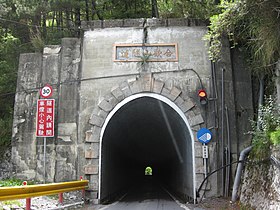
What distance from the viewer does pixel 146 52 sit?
9.51 m

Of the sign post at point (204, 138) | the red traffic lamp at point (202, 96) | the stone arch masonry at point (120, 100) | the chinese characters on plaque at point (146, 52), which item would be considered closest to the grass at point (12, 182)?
the stone arch masonry at point (120, 100)

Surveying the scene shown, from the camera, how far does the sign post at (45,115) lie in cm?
891

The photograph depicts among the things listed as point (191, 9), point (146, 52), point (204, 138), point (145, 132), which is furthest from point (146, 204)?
point (191, 9)

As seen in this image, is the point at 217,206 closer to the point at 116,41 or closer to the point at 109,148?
the point at 109,148

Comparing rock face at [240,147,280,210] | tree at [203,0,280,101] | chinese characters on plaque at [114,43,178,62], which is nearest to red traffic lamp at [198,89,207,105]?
tree at [203,0,280,101]

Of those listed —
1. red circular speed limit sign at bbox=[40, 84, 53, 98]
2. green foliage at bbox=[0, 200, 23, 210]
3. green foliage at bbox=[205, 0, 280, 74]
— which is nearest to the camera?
green foliage at bbox=[0, 200, 23, 210]

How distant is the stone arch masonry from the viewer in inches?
344

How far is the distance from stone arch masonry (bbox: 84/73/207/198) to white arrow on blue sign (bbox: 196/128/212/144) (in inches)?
5.5

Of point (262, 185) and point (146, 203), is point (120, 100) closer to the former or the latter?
point (146, 203)

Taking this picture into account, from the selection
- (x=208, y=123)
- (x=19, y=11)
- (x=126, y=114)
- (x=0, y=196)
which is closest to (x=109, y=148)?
(x=126, y=114)

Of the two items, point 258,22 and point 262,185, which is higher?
point 258,22

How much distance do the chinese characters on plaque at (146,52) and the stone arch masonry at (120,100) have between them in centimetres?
62

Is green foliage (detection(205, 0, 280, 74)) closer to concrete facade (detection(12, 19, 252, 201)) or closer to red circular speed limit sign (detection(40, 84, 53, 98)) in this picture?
concrete facade (detection(12, 19, 252, 201))

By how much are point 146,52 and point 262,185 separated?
5137mm
